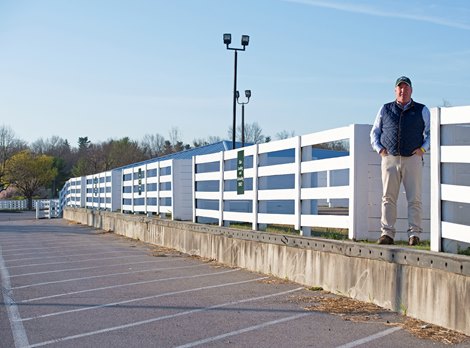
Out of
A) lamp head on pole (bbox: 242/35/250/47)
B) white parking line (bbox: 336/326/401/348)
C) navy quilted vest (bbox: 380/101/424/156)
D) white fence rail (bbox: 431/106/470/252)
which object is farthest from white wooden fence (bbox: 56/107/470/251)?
lamp head on pole (bbox: 242/35/250/47)

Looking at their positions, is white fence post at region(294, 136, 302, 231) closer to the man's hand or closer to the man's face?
the man's face

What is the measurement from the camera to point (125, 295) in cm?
900

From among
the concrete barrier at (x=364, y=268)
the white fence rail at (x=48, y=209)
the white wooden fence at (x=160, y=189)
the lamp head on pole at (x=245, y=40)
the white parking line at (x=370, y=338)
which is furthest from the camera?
the white fence rail at (x=48, y=209)

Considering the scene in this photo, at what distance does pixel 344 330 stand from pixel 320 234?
14.0 ft

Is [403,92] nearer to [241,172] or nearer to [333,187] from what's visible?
[333,187]

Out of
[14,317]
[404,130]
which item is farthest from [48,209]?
[404,130]

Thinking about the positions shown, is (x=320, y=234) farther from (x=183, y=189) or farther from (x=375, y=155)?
(x=183, y=189)

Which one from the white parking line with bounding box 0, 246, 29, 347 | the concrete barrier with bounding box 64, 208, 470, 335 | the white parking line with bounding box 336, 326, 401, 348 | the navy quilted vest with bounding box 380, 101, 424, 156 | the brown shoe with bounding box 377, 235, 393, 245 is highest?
the navy quilted vest with bounding box 380, 101, 424, 156

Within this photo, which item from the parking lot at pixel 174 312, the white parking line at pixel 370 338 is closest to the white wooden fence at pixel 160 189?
the parking lot at pixel 174 312

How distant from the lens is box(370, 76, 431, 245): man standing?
780 cm

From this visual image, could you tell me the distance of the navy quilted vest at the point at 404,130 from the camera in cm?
779

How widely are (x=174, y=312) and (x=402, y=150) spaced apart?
10.9 ft

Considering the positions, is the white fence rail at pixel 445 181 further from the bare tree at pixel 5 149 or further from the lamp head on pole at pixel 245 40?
the bare tree at pixel 5 149

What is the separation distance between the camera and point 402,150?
7.83 meters
